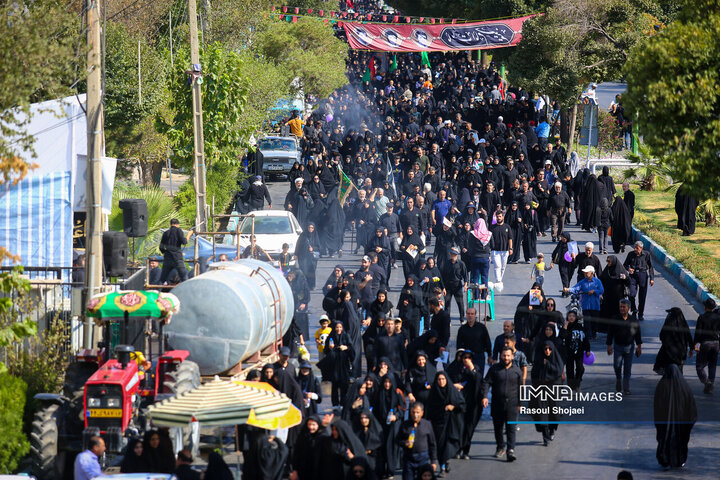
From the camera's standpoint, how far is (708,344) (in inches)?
671

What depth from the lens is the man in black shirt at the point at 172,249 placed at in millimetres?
21094

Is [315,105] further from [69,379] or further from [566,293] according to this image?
[69,379]

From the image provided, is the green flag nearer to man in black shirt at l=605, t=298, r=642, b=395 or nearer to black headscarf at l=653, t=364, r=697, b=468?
man in black shirt at l=605, t=298, r=642, b=395

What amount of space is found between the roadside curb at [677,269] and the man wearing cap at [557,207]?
7.55 ft

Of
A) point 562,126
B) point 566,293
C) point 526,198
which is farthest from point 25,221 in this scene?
point 562,126

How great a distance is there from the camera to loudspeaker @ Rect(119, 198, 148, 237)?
56.6 ft

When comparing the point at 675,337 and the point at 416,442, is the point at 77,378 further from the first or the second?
the point at 675,337

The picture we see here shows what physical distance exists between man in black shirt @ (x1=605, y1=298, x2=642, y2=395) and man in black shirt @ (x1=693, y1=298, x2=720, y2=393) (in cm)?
87

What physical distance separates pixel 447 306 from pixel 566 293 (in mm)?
2148

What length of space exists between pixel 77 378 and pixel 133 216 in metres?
3.57

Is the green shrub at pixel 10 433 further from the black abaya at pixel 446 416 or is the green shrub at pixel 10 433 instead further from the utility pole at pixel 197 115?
the utility pole at pixel 197 115

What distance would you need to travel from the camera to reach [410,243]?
23938 mm

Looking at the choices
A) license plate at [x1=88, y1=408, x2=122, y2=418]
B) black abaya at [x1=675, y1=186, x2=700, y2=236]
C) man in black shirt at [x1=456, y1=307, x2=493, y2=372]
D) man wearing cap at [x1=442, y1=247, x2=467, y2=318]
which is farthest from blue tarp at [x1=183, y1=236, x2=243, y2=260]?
black abaya at [x1=675, y1=186, x2=700, y2=236]

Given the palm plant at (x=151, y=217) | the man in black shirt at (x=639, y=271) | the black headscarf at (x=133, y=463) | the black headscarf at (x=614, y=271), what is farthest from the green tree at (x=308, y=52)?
the black headscarf at (x=133, y=463)
